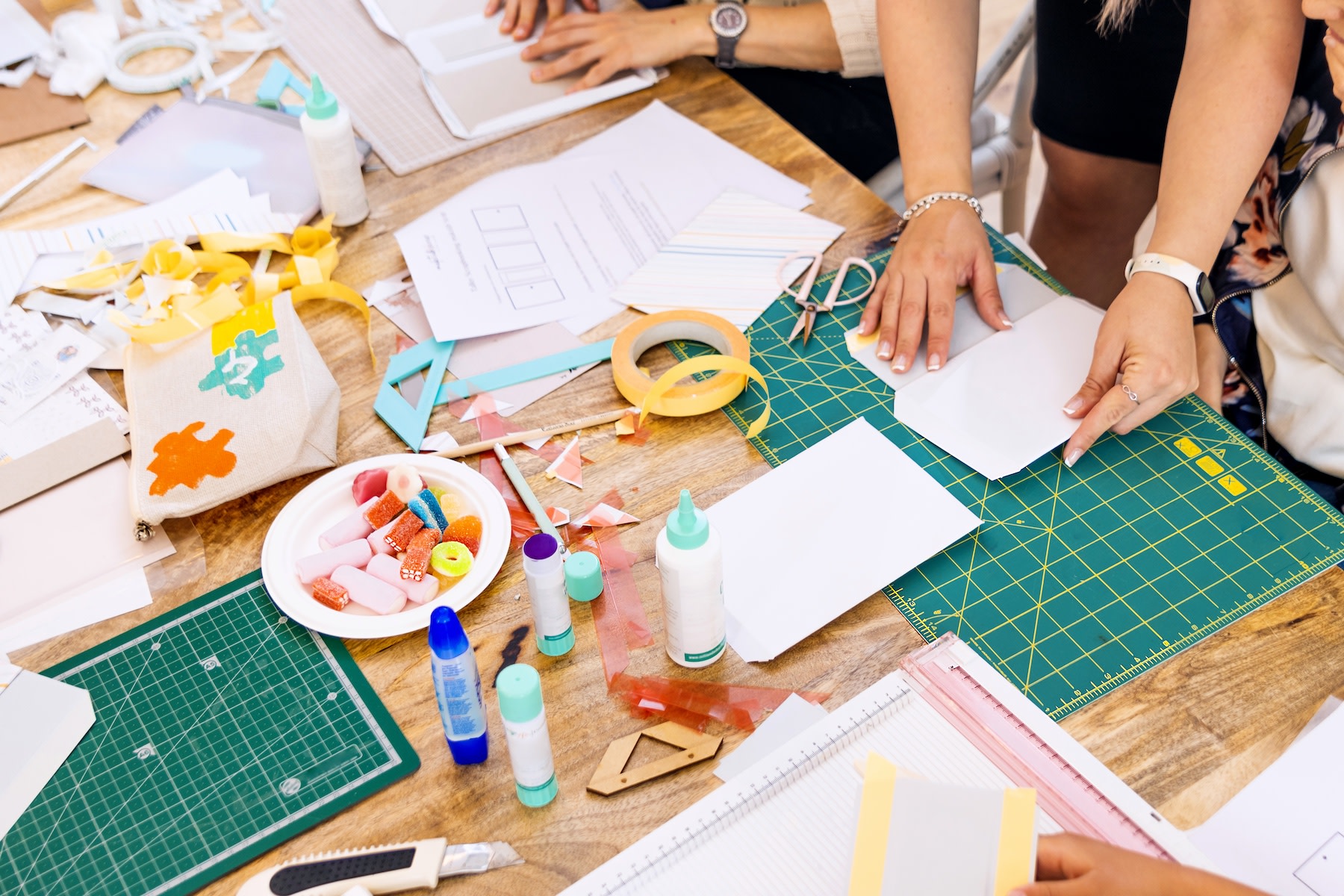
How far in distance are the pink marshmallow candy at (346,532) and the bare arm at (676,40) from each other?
850 millimetres

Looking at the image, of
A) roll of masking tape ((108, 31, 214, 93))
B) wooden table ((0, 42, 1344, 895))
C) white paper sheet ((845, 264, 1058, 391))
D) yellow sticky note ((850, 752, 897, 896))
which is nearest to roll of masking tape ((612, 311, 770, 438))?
wooden table ((0, 42, 1344, 895))

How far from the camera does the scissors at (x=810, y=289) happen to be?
123cm

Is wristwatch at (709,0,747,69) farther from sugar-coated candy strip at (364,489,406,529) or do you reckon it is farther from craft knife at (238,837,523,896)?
craft knife at (238,837,523,896)

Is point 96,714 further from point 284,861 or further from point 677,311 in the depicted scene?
point 677,311

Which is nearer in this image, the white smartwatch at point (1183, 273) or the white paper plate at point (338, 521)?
the white paper plate at point (338, 521)

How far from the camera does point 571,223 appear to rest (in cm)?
138

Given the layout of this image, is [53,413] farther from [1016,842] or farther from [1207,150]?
[1207,150]

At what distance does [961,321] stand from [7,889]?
3.56ft

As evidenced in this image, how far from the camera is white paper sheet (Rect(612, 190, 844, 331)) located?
4.15ft

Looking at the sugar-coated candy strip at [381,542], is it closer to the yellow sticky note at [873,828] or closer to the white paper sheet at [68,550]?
the white paper sheet at [68,550]

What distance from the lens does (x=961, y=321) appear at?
1.23m

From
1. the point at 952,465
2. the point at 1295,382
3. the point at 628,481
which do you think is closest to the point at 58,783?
the point at 628,481

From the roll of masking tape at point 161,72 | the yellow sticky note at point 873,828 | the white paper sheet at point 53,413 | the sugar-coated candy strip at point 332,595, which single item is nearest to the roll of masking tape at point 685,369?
the sugar-coated candy strip at point 332,595

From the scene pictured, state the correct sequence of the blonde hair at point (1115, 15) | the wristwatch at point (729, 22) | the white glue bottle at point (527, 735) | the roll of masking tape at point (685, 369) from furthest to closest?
1. the wristwatch at point (729, 22)
2. the blonde hair at point (1115, 15)
3. the roll of masking tape at point (685, 369)
4. the white glue bottle at point (527, 735)
